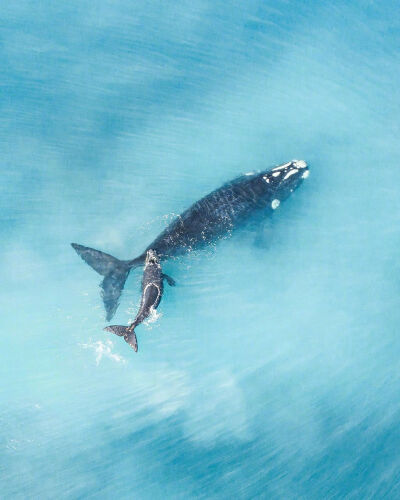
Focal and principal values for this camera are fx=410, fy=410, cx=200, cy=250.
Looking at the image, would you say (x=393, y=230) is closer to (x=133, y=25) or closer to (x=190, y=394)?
(x=190, y=394)

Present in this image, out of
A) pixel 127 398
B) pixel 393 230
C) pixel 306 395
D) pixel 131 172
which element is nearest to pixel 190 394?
pixel 127 398

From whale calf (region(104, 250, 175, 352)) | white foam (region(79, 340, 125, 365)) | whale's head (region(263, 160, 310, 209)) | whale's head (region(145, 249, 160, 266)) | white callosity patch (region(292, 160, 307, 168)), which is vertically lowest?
white foam (region(79, 340, 125, 365))

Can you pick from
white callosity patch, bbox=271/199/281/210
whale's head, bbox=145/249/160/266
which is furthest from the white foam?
white callosity patch, bbox=271/199/281/210

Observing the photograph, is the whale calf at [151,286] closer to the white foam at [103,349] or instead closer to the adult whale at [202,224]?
the adult whale at [202,224]

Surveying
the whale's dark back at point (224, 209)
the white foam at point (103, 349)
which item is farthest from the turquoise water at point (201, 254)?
the whale's dark back at point (224, 209)

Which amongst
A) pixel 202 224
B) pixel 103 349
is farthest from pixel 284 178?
pixel 103 349

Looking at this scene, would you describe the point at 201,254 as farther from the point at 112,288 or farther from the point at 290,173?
the point at 290,173

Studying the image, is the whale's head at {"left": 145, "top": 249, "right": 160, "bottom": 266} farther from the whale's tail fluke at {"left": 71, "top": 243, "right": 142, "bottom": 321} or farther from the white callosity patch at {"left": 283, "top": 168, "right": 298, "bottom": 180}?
the white callosity patch at {"left": 283, "top": 168, "right": 298, "bottom": 180}

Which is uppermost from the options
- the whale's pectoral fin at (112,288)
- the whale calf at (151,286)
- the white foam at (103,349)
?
the whale calf at (151,286)
